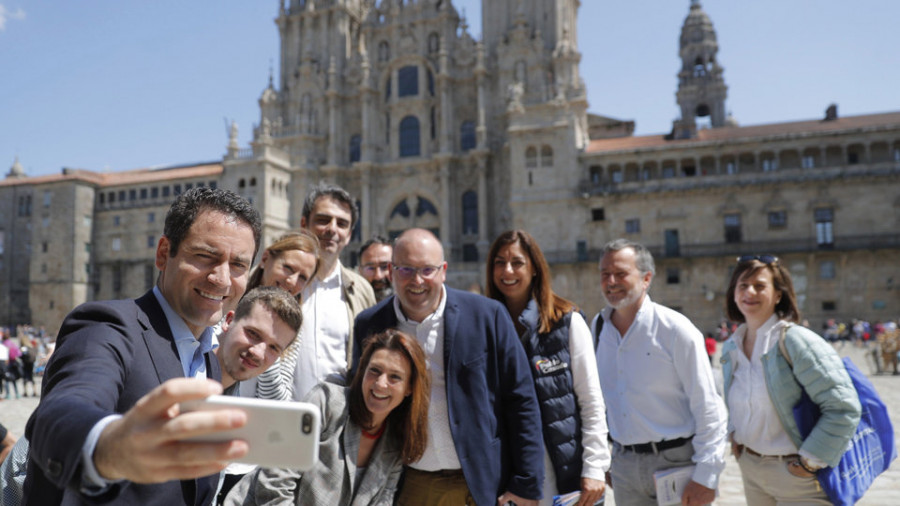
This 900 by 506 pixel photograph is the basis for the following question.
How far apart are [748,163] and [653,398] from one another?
33176 mm

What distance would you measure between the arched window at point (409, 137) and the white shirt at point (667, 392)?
37.1 m

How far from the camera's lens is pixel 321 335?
164 inches

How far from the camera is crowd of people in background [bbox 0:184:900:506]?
70.0 inches

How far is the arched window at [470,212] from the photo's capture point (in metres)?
38.5

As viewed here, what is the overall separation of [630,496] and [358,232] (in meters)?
37.2

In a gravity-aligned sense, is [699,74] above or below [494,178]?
above

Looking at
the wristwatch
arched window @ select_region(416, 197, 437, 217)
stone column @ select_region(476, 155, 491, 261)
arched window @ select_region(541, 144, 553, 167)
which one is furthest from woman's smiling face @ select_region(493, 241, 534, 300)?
arched window @ select_region(416, 197, 437, 217)

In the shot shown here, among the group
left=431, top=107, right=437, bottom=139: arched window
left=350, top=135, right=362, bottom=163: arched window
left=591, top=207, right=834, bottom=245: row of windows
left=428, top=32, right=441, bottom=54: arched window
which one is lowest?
left=591, top=207, right=834, bottom=245: row of windows

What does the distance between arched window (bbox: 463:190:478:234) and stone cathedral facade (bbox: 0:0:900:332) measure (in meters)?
0.14

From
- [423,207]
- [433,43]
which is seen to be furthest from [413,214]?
[433,43]

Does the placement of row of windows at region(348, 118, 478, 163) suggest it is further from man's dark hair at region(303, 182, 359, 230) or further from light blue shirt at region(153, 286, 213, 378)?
light blue shirt at region(153, 286, 213, 378)

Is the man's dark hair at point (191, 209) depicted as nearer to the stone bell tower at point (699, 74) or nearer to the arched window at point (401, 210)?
the arched window at point (401, 210)

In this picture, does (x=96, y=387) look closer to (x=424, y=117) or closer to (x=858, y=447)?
(x=858, y=447)

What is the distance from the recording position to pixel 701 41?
52.4m
